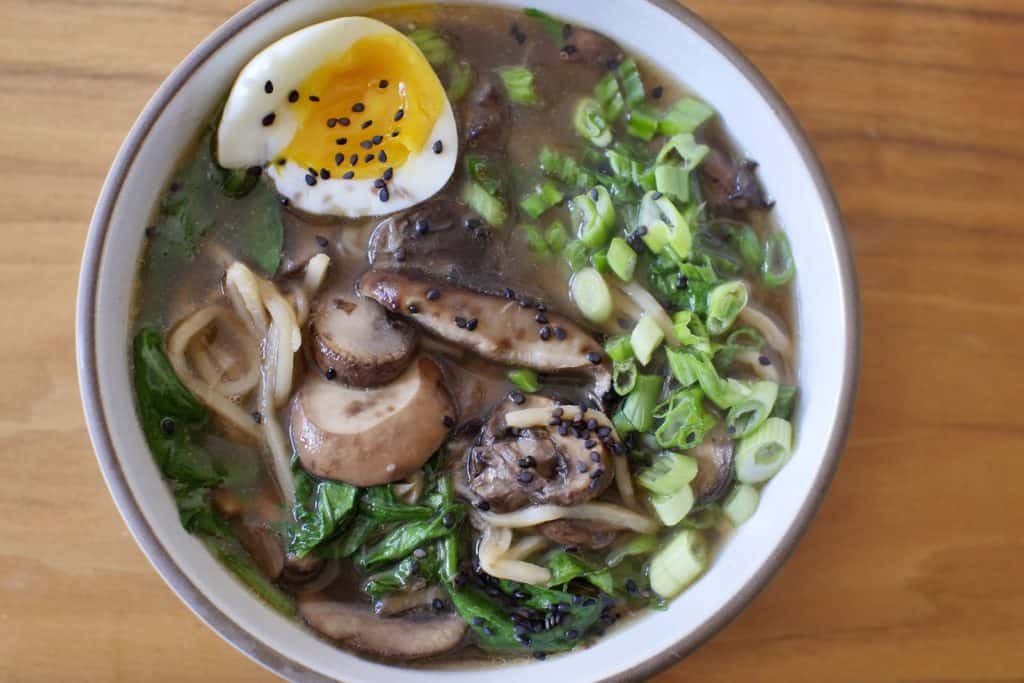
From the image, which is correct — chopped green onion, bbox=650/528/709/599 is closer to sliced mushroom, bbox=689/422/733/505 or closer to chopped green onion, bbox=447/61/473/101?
sliced mushroom, bbox=689/422/733/505

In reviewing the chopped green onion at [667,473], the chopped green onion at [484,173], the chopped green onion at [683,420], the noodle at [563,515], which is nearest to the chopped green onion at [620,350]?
the chopped green onion at [683,420]

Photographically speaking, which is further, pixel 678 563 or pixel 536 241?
pixel 536 241

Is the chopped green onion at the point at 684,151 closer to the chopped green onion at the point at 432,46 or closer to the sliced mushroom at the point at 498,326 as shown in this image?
the sliced mushroom at the point at 498,326

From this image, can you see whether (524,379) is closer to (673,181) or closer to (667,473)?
(667,473)

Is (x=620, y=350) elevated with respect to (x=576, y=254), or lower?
lower

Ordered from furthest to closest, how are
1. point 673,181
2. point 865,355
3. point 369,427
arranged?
point 865,355 → point 673,181 → point 369,427

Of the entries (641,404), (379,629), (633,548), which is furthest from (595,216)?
(379,629)
